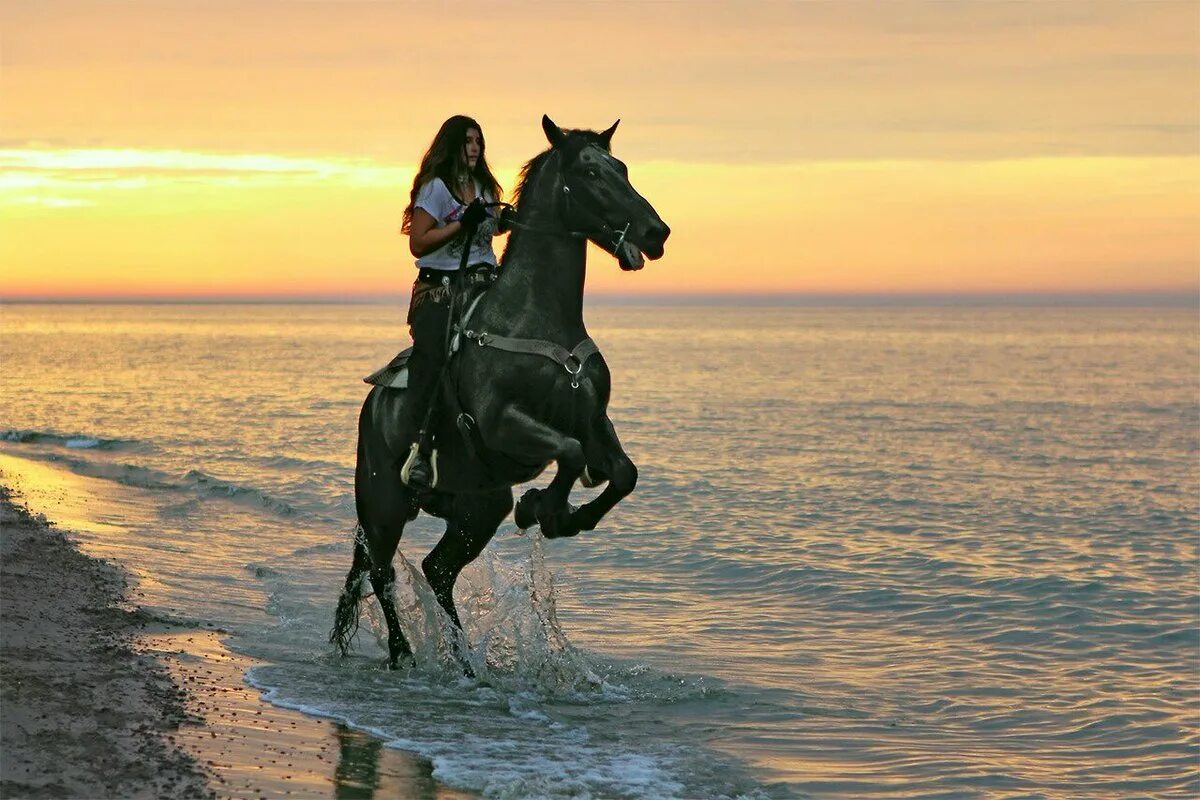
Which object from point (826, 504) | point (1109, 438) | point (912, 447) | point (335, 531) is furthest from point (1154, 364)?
point (335, 531)

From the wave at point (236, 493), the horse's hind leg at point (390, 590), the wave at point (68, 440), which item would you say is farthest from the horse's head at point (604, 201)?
the wave at point (68, 440)

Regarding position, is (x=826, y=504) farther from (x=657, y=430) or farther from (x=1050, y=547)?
(x=657, y=430)

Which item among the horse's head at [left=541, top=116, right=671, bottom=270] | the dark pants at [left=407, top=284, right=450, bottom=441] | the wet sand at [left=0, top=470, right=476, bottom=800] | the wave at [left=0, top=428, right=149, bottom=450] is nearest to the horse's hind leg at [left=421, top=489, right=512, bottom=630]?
the dark pants at [left=407, top=284, right=450, bottom=441]

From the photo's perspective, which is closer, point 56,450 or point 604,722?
point 604,722

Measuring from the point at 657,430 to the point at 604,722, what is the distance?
106 ft

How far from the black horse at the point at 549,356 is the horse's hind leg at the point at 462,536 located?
70 centimetres

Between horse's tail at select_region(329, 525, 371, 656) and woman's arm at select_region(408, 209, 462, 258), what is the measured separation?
2.61m

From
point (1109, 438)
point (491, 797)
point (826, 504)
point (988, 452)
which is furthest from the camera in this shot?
point (1109, 438)

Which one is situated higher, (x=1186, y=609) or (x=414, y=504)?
(x=414, y=504)

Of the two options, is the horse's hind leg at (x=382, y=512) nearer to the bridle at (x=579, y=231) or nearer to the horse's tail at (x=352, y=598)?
the horse's tail at (x=352, y=598)

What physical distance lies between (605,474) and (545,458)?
15.7 inches

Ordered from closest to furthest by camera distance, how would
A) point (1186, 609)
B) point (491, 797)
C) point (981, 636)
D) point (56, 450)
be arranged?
point (491, 797) → point (981, 636) → point (1186, 609) → point (56, 450)

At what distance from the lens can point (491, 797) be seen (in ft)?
26.4

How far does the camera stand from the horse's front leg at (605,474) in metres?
8.70
